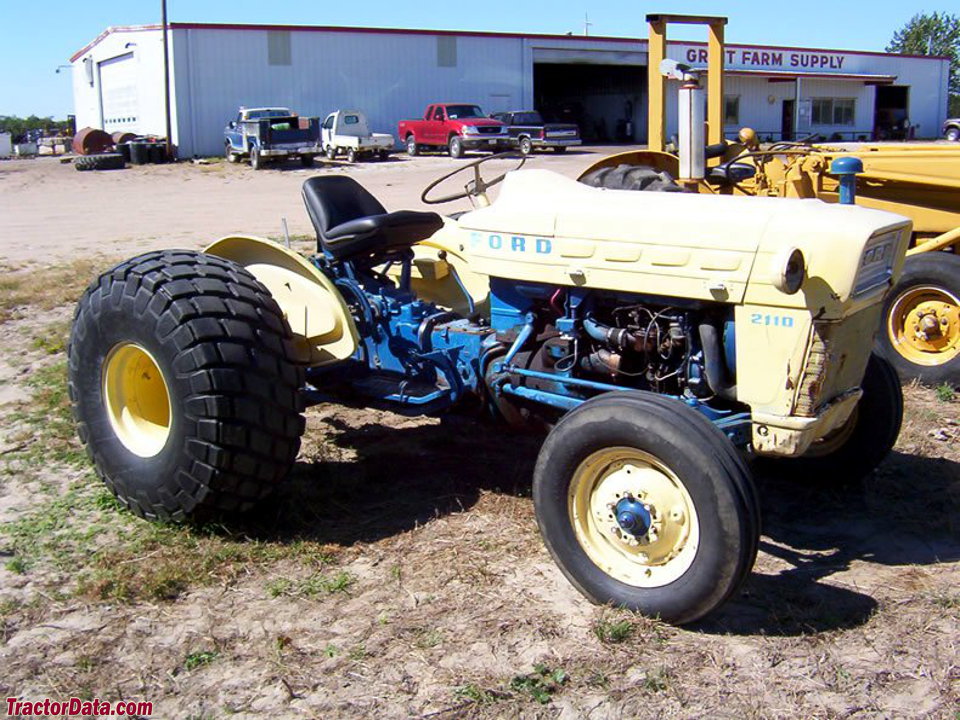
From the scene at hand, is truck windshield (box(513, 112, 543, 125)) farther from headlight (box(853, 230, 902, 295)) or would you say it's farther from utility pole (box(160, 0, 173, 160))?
headlight (box(853, 230, 902, 295))

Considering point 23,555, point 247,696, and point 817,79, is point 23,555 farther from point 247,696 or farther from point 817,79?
point 817,79

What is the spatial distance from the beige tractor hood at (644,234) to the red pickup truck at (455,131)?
96.7ft

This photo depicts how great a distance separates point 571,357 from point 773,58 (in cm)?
4648

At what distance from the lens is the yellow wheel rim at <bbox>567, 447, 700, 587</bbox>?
3.55 m

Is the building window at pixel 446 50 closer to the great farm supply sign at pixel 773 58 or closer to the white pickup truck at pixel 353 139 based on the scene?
the white pickup truck at pixel 353 139

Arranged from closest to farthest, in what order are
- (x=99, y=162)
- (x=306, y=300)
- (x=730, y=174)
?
1. (x=306, y=300)
2. (x=730, y=174)
3. (x=99, y=162)

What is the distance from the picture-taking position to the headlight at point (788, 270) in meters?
3.36

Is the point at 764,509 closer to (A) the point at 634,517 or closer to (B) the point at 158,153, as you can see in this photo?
(A) the point at 634,517

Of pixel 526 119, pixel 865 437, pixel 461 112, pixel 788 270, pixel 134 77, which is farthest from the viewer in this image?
pixel 134 77

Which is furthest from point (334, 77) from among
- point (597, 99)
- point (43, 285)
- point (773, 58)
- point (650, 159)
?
point (650, 159)

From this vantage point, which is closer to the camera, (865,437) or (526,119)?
(865,437)

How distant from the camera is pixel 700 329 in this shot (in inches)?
149

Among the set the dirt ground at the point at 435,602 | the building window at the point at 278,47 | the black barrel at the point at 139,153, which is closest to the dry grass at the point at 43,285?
the dirt ground at the point at 435,602

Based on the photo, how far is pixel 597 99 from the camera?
166 ft
